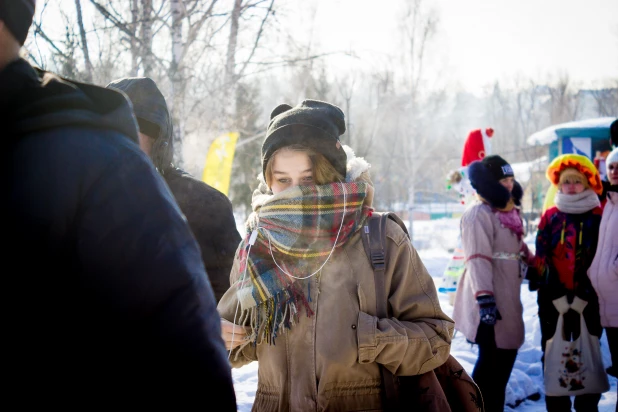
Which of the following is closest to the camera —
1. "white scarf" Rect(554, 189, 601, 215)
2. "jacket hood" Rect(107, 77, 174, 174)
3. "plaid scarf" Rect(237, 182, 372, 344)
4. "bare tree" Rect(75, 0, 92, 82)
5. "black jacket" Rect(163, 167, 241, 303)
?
"plaid scarf" Rect(237, 182, 372, 344)

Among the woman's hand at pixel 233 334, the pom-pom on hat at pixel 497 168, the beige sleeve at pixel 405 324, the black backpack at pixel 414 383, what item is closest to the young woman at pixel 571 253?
the pom-pom on hat at pixel 497 168

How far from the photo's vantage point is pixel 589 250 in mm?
3781

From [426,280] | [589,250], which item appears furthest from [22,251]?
[589,250]

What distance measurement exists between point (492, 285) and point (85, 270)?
132 inches

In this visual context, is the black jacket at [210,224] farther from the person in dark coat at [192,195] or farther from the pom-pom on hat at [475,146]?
the pom-pom on hat at [475,146]

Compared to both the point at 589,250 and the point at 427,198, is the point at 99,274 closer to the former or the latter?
the point at 589,250

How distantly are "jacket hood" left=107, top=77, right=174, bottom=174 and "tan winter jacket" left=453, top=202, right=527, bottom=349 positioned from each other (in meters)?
2.26

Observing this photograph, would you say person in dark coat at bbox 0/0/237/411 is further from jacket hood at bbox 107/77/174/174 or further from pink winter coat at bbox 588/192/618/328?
pink winter coat at bbox 588/192/618/328

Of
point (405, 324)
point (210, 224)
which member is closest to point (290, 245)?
point (405, 324)

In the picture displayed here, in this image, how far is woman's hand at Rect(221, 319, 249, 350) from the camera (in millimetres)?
1864

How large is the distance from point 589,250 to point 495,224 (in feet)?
2.26

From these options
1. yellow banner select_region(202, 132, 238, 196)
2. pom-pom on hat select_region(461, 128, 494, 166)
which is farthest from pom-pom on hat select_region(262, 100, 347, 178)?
pom-pom on hat select_region(461, 128, 494, 166)

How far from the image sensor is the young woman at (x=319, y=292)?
1718 millimetres

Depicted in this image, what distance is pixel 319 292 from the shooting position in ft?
5.95
